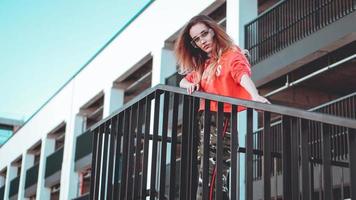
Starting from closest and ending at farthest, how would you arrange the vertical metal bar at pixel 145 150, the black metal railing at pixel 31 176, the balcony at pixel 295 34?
the vertical metal bar at pixel 145 150
the balcony at pixel 295 34
the black metal railing at pixel 31 176

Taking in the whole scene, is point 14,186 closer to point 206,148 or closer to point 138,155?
point 138,155

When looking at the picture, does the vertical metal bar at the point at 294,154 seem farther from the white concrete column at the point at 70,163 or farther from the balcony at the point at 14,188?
the balcony at the point at 14,188

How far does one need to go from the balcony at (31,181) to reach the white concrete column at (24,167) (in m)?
0.52

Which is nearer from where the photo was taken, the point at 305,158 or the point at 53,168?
the point at 305,158

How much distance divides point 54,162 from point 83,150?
12.6ft

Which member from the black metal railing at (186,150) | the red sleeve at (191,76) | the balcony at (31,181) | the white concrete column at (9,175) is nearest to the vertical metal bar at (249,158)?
the black metal railing at (186,150)

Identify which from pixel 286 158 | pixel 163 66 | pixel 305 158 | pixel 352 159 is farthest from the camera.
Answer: pixel 163 66

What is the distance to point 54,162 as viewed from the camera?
91.0 feet

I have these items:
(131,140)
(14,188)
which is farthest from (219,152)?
(14,188)

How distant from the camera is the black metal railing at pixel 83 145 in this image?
23.8 m

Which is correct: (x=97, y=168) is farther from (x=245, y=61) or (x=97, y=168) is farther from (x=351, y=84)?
(x=351, y=84)

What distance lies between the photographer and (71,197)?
981 inches

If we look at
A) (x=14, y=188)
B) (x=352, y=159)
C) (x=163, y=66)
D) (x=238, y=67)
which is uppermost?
(x=163, y=66)

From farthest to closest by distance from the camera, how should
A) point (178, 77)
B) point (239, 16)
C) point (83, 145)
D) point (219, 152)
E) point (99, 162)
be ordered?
point (83, 145)
point (178, 77)
point (239, 16)
point (99, 162)
point (219, 152)
